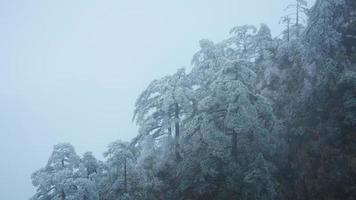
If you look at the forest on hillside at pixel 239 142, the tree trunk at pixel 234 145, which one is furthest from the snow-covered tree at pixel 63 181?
the tree trunk at pixel 234 145

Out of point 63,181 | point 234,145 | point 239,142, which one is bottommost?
point 63,181

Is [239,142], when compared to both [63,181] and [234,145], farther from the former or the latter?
[63,181]

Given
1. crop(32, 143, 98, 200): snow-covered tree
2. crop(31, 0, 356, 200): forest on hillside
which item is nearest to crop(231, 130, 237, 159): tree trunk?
crop(31, 0, 356, 200): forest on hillside

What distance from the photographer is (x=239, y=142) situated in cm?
2825

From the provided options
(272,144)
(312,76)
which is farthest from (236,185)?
(312,76)

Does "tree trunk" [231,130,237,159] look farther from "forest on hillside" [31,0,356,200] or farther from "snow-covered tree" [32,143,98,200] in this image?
"snow-covered tree" [32,143,98,200]

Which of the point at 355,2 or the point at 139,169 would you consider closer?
the point at 139,169

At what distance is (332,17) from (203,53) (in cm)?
1040

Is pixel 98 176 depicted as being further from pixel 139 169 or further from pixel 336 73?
pixel 336 73

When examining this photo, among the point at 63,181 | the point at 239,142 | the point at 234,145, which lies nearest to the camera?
the point at 63,181

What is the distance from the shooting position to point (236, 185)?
77.9ft

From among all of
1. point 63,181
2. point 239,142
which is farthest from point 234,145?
point 63,181

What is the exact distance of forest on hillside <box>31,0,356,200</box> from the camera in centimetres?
2302

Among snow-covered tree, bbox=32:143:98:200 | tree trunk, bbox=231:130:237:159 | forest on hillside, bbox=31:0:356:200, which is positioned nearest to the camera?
snow-covered tree, bbox=32:143:98:200
